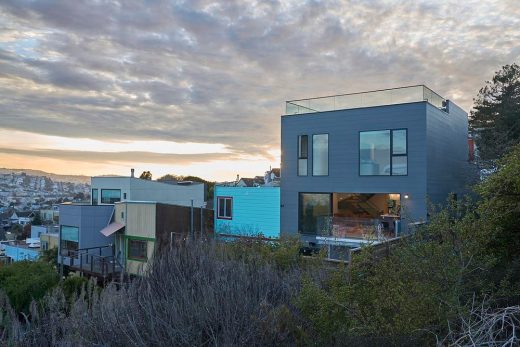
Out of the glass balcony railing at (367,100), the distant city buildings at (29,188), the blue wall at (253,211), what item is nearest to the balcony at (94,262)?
the blue wall at (253,211)

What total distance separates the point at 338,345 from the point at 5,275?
1436 cm

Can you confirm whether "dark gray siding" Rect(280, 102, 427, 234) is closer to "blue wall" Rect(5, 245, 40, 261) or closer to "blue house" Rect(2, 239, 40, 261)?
"blue wall" Rect(5, 245, 40, 261)

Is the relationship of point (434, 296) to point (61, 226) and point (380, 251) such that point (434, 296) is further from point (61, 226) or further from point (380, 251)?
point (61, 226)

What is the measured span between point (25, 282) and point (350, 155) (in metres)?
12.4

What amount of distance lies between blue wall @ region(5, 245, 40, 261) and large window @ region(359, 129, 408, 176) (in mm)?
24975

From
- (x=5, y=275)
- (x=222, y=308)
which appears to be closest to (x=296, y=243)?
(x=222, y=308)

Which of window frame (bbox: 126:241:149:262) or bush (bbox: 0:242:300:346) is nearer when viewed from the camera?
bush (bbox: 0:242:300:346)

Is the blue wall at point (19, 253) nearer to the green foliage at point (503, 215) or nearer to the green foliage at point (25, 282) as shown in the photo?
the green foliage at point (25, 282)

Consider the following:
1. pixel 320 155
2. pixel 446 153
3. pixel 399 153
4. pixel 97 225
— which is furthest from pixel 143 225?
pixel 446 153

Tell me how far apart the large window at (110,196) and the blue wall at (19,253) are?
25.5 feet

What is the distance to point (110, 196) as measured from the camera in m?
25.6

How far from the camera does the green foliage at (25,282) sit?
12.3 meters

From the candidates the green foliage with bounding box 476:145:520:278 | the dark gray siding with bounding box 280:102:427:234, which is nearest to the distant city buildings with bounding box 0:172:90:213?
the dark gray siding with bounding box 280:102:427:234

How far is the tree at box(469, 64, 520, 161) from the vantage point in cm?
1844
